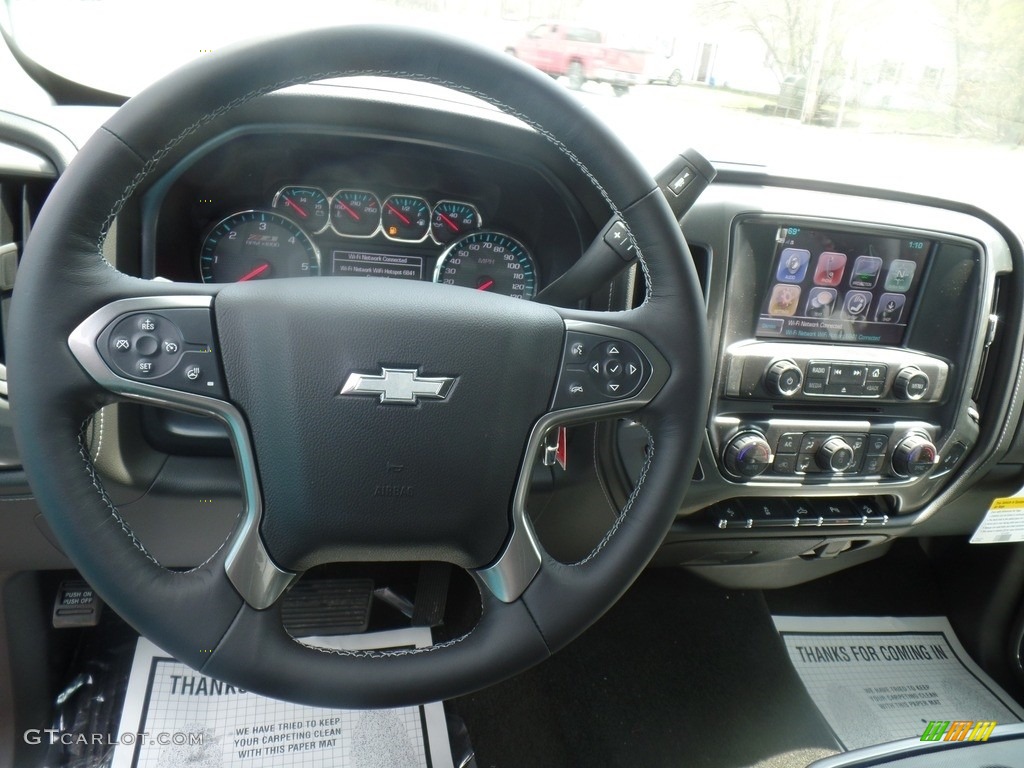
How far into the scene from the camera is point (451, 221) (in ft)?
4.11

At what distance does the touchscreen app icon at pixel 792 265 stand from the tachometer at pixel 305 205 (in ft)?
2.38

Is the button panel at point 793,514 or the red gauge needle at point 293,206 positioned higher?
the red gauge needle at point 293,206

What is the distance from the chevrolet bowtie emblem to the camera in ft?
2.66

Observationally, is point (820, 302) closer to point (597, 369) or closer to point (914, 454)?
point (914, 454)

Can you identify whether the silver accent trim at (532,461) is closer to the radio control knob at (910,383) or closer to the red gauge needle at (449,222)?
the red gauge needle at (449,222)

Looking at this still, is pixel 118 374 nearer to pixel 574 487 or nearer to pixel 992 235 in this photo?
pixel 574 487

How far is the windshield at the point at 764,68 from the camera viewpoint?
1.15m

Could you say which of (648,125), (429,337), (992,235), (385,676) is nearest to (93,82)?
(429,337)

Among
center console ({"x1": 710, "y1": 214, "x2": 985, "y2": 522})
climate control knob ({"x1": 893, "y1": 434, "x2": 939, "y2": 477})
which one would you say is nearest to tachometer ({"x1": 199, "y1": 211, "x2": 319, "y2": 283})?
center console ({"x1": 710, "y1": 214, "x2": 985, "y2": 522})

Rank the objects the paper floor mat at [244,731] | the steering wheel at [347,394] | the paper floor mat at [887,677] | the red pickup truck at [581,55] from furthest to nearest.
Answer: the paper floor mat at [887,677]
the paper floor mat at [244,731]
the red pickup truck at [581,55]
the steering wheel at [347,394]

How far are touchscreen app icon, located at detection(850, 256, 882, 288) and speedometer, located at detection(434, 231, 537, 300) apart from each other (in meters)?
0.54

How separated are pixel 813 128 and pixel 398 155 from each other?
2.34 feet

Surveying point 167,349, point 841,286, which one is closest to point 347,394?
point 167,349

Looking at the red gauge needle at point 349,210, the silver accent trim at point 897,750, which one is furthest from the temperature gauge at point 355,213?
the silver accent trim at point 897,750
